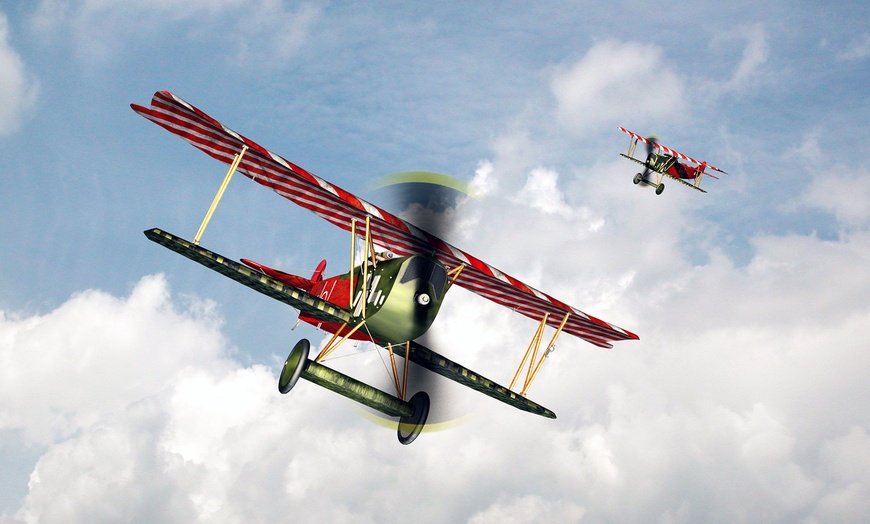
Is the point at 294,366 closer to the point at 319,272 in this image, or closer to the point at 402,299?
the point at 402,299

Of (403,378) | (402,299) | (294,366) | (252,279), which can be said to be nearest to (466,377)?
(403,378)

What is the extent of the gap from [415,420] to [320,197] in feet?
20.5

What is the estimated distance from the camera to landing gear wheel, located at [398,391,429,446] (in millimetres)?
19453

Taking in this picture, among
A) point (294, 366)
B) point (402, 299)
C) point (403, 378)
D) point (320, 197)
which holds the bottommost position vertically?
point (294, 366)

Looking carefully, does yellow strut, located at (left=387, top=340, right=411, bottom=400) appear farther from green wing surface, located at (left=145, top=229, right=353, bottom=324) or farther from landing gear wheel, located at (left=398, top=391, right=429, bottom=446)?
green wing surface, located at (left=145, top=229, right=353, bottom=324)

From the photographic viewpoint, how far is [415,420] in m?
19.6

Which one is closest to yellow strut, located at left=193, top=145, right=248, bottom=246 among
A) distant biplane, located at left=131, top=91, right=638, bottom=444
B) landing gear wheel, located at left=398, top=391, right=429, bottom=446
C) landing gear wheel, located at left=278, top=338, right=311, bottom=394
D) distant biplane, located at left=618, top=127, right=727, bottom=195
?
distant biplane, located at left=131, top=91, right=638, bottom=444

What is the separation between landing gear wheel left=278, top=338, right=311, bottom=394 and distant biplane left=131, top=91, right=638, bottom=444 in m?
0.03

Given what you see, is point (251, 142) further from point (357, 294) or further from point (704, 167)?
point (704, 167)

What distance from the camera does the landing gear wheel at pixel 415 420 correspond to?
1945 cm

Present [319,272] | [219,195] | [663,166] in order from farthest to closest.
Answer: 1. [663,166]
2. [319,272]
3. [219,195]

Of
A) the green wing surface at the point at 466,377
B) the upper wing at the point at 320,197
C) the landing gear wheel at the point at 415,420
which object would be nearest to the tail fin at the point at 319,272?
the upper wing at the point at 320,197

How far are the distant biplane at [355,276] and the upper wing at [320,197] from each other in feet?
0.10

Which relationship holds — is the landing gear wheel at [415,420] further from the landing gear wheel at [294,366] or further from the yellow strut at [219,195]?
the yellow strut at [219,195]
